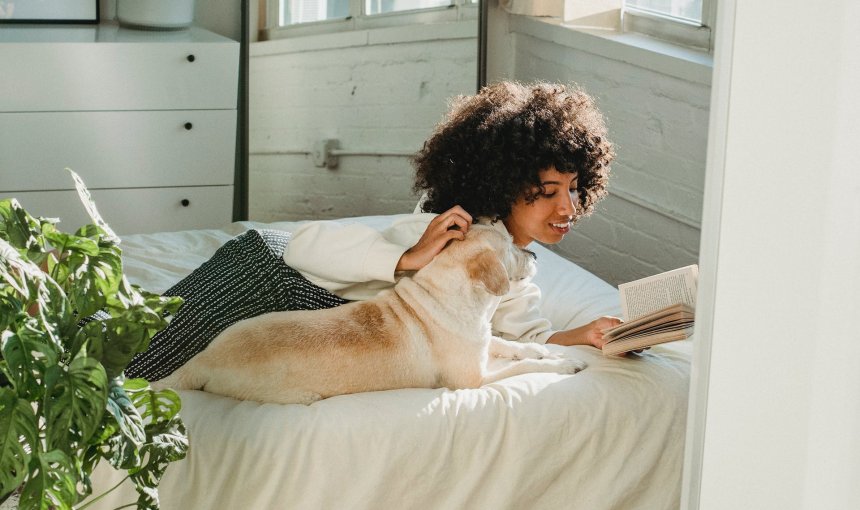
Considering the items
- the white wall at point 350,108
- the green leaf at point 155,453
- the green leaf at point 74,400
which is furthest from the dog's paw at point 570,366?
the white wall at point 350,108

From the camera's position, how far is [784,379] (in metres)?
0.98

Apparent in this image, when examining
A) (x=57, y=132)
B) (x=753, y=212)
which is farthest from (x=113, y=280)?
(x=57, y=132)

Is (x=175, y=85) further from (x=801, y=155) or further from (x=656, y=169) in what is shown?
(x=801, y=155)

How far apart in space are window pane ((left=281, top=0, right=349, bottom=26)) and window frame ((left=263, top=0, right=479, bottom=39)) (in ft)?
0.05

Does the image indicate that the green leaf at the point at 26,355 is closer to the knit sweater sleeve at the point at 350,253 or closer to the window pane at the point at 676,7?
the knit sweater sleeve at the point at 350,253

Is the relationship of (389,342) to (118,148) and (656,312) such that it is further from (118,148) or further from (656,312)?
(118,148)

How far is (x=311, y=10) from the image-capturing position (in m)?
4.04

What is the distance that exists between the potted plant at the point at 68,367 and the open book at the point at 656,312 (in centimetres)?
84

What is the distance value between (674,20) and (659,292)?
1479 mm

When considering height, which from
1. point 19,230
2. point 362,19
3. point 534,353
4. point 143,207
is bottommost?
point 143,207

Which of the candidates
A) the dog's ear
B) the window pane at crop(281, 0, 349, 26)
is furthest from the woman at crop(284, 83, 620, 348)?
the window pane at crop(281, 0, 349, 26)

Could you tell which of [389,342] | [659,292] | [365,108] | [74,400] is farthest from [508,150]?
[365,108]

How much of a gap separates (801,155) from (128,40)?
3.33m

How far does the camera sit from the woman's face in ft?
6.71
